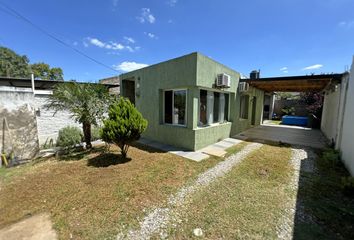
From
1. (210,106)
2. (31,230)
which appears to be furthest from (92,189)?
(210,106)

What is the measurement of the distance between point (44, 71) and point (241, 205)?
58.3 m

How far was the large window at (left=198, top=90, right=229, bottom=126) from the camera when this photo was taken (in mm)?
7505

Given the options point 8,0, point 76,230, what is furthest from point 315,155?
point 8,0

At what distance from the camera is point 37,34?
499 inches

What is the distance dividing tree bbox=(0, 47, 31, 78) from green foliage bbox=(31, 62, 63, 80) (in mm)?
1580

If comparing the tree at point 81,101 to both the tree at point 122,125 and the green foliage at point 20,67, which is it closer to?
the tree at point 122,125

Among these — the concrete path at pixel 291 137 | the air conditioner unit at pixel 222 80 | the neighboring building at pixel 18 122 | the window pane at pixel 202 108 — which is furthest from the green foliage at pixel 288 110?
the neighboring building at pixel 18 122

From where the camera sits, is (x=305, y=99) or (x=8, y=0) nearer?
(x=8, y=0)

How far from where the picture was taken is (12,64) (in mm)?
37562

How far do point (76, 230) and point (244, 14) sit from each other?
10585 mm

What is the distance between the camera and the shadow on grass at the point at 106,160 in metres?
5.59

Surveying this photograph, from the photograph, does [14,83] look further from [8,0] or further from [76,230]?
[76,230]

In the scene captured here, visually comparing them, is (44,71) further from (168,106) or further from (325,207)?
(325,207)

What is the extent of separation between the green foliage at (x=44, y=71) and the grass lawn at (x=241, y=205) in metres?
54.1
